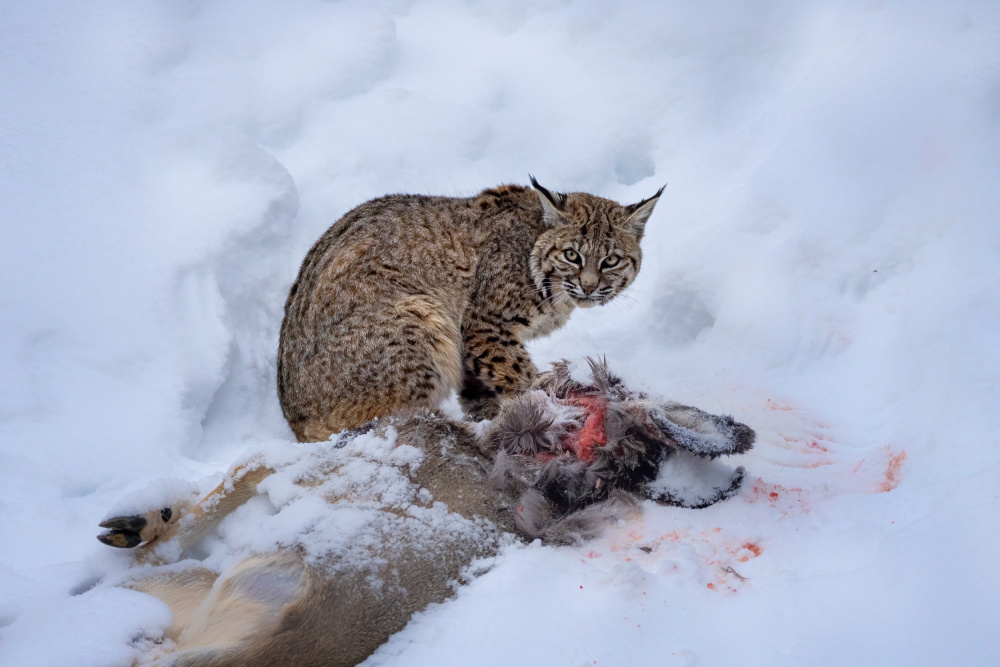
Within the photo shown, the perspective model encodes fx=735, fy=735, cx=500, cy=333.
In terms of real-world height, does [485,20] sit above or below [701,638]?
above

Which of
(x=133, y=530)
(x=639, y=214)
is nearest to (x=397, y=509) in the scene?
(x=133, y=530)

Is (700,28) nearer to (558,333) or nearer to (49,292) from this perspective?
(558,333)

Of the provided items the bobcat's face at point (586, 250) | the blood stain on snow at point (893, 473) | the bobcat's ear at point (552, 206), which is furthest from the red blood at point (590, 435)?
the bobcat's ear at point (552, 206)

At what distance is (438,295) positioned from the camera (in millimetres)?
4762

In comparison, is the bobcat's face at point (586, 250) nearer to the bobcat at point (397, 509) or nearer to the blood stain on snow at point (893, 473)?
the bobcat at point (397, 509)

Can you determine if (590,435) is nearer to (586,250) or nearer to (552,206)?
(586,250)

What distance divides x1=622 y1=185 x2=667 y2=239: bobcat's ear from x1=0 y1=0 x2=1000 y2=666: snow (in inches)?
19.6

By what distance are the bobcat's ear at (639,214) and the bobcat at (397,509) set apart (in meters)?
1.66

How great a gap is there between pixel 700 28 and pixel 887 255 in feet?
12.3

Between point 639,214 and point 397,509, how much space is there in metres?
2.92

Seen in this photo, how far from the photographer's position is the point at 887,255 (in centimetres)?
428

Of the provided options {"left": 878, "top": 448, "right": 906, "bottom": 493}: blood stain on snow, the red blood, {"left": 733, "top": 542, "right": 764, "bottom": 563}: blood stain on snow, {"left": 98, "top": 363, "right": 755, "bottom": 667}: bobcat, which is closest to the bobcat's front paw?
{"left": 98, "top": 363, "right": 755, "bottom": 667}: bobcat

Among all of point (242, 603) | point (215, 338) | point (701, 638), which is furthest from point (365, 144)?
point (701, 638)

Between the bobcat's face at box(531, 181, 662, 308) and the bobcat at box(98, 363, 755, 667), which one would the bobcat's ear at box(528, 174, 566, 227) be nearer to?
the bobcat's face at box(531, 181, 662, 308)
